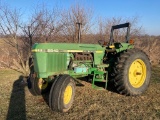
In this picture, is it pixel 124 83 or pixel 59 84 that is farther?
pixel 124 83

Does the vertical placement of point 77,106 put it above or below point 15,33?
below

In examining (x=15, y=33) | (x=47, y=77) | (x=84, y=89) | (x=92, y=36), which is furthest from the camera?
(x=92, y=36)

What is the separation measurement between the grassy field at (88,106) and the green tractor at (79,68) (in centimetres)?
23

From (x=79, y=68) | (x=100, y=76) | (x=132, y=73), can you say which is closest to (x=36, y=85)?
(x=79, y=68)

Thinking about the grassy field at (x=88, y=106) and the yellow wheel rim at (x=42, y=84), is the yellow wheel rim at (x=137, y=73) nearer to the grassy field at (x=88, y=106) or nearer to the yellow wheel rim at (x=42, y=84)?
the grassy field at (x=88, y=106)

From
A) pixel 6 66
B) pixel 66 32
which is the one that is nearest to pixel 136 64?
pixel 66 32

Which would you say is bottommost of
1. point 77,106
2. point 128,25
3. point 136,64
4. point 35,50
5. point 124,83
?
point 77,106

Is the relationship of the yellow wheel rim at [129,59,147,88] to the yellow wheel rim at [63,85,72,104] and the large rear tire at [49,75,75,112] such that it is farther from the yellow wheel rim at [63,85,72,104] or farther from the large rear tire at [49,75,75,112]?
the large rear tire at [49,75,75,112]

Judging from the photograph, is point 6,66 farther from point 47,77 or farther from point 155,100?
point 155,100

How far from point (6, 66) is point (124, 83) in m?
7.00

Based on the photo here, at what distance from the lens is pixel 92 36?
13406mm

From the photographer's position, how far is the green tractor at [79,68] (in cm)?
468

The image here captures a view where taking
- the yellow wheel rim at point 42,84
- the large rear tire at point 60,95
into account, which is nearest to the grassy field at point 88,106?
the large rear tire at point 60,95

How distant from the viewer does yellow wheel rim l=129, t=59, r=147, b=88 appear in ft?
20.2
